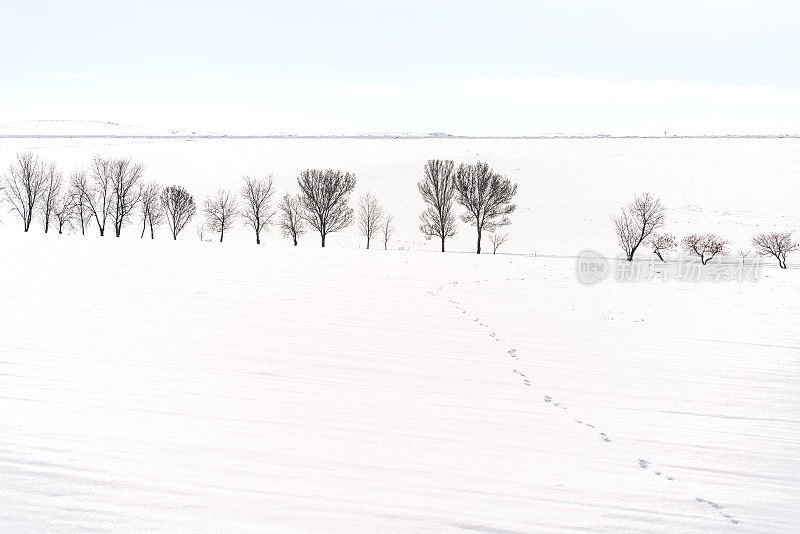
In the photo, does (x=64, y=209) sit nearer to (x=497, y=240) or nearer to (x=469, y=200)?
(x=469, y=200)

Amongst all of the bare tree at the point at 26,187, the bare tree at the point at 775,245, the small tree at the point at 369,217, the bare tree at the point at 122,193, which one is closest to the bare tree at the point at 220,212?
the bare tree at the point at 122,193

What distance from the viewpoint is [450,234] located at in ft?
180

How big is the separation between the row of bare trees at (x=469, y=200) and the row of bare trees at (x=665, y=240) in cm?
973

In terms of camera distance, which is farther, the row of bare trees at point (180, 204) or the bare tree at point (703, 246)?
the row of bare trees at point (180, 204)

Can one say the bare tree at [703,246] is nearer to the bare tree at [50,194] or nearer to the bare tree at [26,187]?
the bare tree at [50,194]

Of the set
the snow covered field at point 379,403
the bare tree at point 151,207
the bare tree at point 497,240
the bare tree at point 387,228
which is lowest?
the snow covered field at point 379,403

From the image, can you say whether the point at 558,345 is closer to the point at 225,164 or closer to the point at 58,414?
the point at 58,414

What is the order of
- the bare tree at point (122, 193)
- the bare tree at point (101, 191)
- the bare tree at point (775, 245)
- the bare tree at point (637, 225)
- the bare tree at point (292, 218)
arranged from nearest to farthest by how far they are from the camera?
1. the bare tree at point (775, 245)
2. the bare tree at point (637, 225)
3. the bare tree at point (292, 218)
4. the bare tree at point (122, 193)
5. the bare tree at point (101, 191)

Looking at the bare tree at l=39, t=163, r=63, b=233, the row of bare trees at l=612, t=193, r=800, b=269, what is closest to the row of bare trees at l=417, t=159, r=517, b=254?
the row of bare trees at l=612, t=193, r=800, b=269

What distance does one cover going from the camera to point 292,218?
59.0m

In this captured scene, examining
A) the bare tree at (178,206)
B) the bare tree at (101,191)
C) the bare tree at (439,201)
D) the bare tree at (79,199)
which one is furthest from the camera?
the bare tree at (178,206)

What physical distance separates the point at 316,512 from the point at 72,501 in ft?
4.47

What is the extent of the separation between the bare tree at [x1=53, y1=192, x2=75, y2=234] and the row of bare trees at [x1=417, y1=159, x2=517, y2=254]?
33.5 meters

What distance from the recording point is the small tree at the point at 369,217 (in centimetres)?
5753
